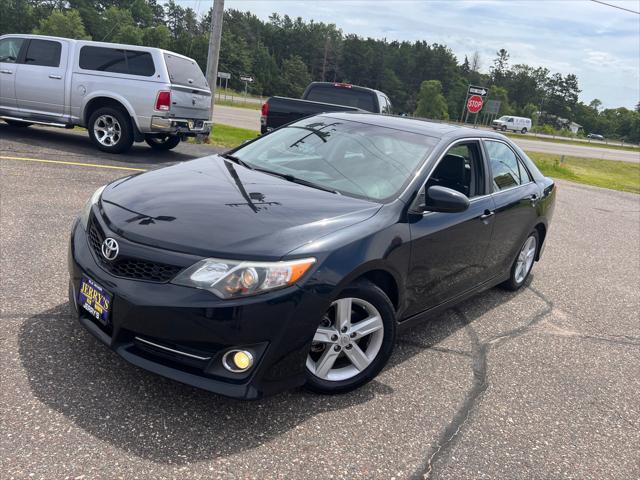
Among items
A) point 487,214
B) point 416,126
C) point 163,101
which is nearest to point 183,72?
point 163,101

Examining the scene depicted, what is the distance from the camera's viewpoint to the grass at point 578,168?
16.8 meters

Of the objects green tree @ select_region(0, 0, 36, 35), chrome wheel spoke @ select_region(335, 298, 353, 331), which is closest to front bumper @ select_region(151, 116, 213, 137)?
chrome wheel spoke @ select_region(335, 298, 353, 331)

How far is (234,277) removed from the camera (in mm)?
2621

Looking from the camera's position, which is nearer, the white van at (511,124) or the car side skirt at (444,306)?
the car side skirt at (444,306)

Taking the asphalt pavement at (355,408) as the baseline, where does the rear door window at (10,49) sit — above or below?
above

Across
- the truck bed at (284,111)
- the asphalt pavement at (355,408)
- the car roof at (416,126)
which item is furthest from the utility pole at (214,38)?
the car roof at (416,126)

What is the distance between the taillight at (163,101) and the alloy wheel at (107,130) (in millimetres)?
933

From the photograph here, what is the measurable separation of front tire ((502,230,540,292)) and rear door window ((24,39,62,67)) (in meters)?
9.04

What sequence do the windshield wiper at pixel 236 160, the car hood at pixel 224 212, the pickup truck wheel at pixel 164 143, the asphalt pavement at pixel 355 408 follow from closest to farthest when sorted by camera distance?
the asphalt pavement at pixel 355 408
the car hood at pixel 224 212
the windshield wiper at pixel 236 160
the pickup truck wheel at pixel 164 143

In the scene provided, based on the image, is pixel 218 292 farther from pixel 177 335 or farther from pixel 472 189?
pixel 472 189

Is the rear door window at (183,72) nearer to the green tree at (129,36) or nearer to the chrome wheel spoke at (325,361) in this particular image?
the chrome wheel spoke at (325,361)

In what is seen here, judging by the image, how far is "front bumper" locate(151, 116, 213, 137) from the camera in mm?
9898

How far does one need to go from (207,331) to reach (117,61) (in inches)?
351

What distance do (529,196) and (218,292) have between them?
11.7ft
